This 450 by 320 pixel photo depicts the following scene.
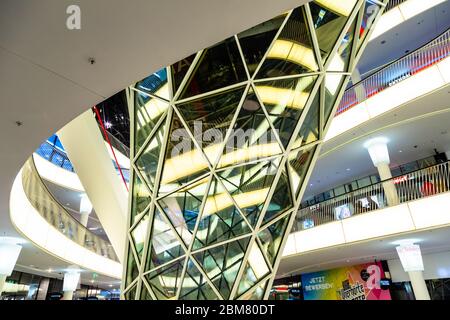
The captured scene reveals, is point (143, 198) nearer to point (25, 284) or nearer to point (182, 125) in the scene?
A: point (182, 125)

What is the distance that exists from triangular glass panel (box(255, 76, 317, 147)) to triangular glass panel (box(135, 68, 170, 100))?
240 centimetres

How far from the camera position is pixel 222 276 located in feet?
30.1

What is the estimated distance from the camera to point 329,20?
8430 mm

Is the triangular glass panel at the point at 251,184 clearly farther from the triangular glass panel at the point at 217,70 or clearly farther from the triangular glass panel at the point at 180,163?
the triangular glass panel at the point at 217,70

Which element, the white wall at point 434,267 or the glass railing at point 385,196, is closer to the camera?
the glass railing at point 385,196

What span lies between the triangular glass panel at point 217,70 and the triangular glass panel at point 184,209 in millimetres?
2946

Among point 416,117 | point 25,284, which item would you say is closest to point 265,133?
point 416,117

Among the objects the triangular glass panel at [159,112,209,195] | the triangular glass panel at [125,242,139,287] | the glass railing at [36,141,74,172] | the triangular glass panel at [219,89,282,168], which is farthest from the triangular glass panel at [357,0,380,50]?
the glass railing at [36,141,74,172]

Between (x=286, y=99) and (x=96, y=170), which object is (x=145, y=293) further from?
(x=286, y=99)

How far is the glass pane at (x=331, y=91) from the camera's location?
9.96 m

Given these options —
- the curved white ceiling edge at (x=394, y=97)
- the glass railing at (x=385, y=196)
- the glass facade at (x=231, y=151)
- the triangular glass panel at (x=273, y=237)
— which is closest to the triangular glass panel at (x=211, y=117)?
the glass facade at (x=231, y=151)

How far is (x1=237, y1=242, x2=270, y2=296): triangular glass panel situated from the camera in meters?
9.41

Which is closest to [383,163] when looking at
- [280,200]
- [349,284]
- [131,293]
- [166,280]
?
[349,284]
